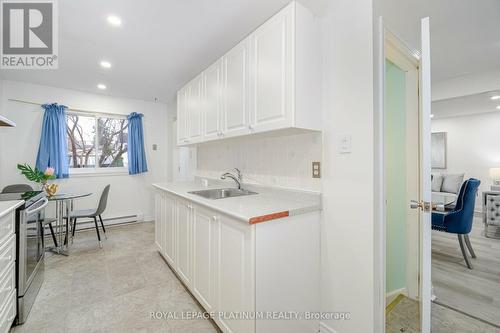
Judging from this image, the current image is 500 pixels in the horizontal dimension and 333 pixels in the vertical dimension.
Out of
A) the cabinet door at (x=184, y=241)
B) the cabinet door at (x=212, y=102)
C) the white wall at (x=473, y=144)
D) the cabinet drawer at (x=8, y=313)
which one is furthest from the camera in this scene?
the white wall at (x=473, y=144)

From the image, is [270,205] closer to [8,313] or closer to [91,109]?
[8,313]

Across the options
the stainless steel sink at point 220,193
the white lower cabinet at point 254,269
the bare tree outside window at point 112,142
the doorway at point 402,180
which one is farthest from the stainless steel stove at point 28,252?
the doorway at point 402,180

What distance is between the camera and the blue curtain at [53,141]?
137 inches

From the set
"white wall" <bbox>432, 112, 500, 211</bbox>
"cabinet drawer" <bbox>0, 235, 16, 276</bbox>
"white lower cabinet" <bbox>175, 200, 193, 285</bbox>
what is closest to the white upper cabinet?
"white lower cabinet" <bbox>175, 200, 193, 285</bbox>

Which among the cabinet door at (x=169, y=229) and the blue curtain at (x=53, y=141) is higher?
the blue curtain at (x=53, y=141)

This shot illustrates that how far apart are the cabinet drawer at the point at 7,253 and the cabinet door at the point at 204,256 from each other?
1.18 m

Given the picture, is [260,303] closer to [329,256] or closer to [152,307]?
[329,256]

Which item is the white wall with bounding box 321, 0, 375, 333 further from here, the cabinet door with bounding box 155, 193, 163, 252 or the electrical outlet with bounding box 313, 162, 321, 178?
the cabinet door with bounding box 155, 193, 163, 252

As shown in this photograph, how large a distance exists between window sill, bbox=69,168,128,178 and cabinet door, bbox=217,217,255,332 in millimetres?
3720

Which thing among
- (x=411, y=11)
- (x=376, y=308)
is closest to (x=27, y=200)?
(x=376, y=308)

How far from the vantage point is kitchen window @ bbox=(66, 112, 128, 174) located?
3.96 meters

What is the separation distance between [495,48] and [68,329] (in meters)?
4.94

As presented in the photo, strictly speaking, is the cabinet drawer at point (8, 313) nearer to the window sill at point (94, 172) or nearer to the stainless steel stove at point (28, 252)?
the stainless steel stove at point (28, 252)

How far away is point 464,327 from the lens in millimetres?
1591
